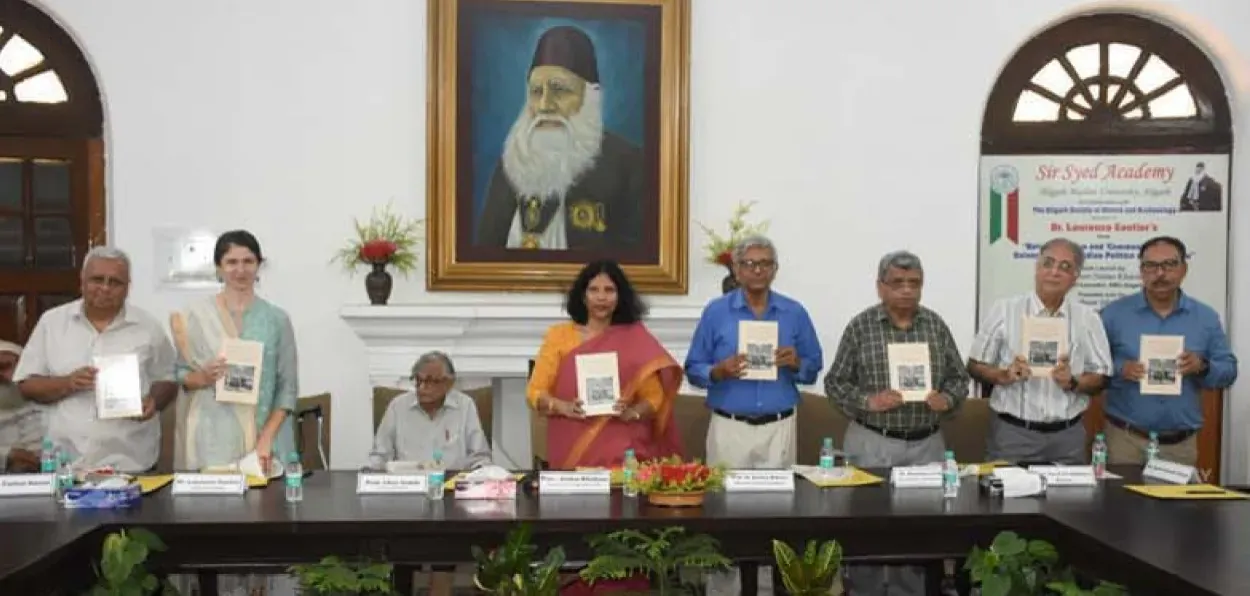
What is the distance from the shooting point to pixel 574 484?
3.32 m

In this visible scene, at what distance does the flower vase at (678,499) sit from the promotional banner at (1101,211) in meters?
3.45

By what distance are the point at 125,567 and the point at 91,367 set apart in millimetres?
1270

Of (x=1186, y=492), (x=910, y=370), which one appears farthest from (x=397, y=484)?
(x=1186, y=492)

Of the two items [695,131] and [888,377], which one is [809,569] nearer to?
[888,377]

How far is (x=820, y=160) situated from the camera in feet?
19.4

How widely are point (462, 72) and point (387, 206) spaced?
2.61 ft

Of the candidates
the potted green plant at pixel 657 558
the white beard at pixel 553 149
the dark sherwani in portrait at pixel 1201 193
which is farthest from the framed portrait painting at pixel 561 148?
the potted green plant at pixel 657 558

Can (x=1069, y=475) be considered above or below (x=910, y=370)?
below

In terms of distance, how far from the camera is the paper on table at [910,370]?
3754 millimetres

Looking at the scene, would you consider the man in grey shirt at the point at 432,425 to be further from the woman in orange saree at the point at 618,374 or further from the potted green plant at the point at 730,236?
the potted green plant at the point at 730,236

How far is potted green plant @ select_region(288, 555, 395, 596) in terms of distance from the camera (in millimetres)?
2527

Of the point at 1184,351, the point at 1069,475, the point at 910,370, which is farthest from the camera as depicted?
the point at 1184,351

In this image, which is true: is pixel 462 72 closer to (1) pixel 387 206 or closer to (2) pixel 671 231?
(1) pixel 387 206

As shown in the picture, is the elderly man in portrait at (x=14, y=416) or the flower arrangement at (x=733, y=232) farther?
the flower arrangement at (x=733, y=232)
